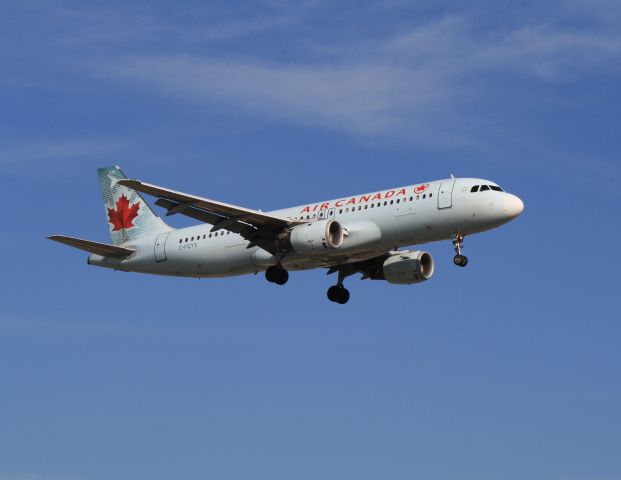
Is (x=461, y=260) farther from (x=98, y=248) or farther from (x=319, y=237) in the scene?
(x=98, y=248)

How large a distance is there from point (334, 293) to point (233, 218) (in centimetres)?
809

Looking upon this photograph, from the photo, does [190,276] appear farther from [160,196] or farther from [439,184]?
[439,184]

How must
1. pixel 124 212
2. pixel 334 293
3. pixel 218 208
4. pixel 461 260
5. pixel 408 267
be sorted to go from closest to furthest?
pixel 461 260 < pixel 218 208 < pixel 408 267 < pixel 334 293 < pixel 124 212

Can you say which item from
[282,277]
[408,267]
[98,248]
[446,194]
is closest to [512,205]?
[446,194]

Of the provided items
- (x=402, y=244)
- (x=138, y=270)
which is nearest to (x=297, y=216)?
(x=402, y=244)

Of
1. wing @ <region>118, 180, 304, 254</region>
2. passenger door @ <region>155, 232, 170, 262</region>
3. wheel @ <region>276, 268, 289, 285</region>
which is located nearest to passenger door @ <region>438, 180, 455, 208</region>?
wing @ <region>118, 180, 304, 254</region>

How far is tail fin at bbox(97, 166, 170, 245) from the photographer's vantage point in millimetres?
65562

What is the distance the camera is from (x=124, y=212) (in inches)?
2640

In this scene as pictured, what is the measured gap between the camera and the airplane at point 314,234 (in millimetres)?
54188

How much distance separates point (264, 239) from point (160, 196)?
5.64 m

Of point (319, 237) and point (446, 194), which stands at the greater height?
point (446, 194)

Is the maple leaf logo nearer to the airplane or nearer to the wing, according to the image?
the airplane

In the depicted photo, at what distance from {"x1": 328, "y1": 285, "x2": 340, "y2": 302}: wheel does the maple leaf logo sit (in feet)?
35.6

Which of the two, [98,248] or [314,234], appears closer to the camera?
[314,234]
